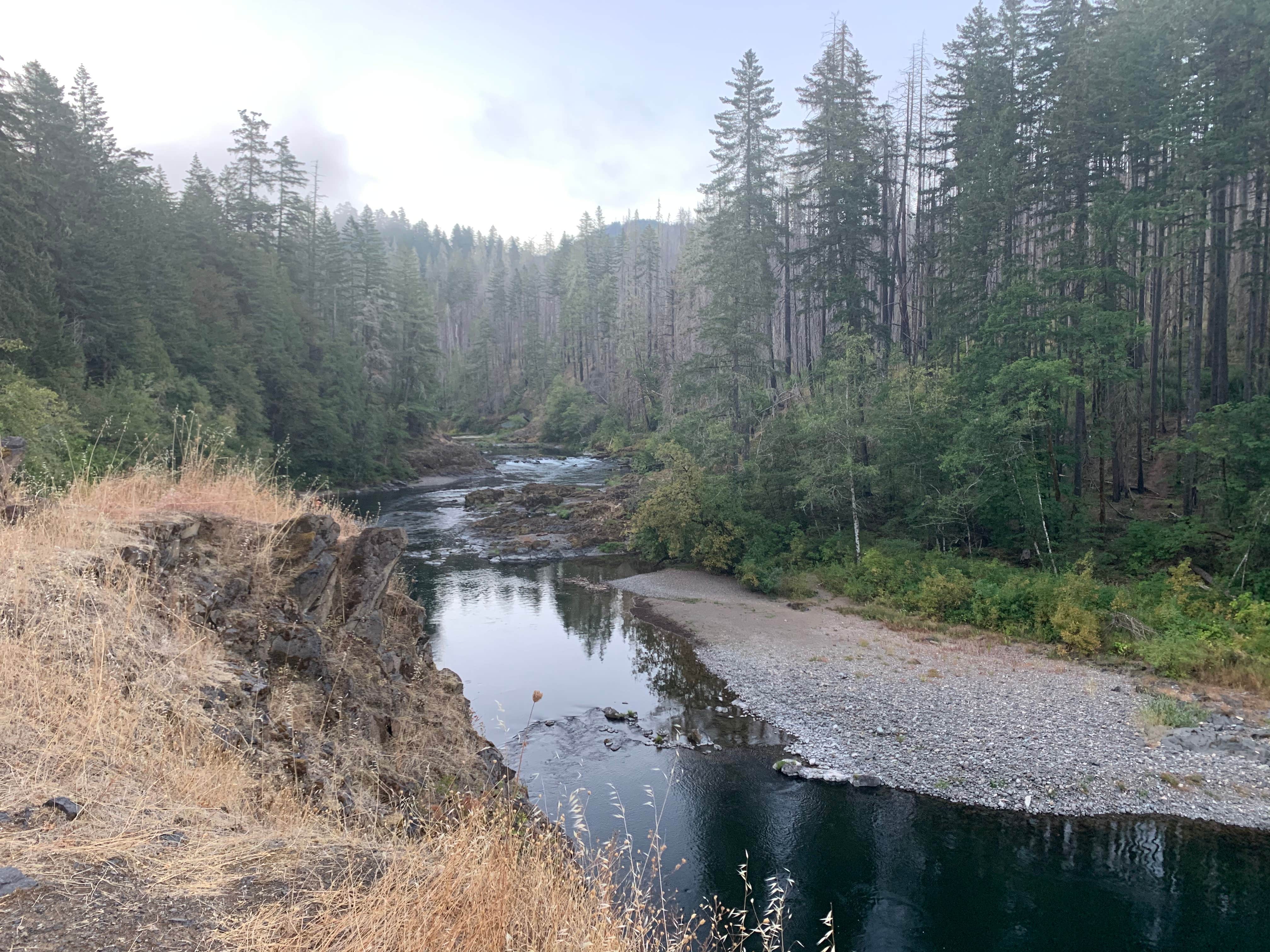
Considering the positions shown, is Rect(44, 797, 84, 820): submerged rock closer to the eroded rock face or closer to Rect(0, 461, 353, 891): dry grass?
Rect(0, 461, 353, 891): dry grass

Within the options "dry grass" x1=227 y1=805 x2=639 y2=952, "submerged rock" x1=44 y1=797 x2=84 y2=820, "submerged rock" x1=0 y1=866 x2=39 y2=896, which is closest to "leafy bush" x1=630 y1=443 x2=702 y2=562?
"dry grass" x1=227 y1=805 x2=639 y2=952

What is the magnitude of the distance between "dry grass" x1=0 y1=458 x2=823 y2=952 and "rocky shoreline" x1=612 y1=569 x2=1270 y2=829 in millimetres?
6760

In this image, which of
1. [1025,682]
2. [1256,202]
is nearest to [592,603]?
[1025,682]

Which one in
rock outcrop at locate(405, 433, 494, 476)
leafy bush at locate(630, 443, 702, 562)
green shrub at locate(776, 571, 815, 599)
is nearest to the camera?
green shrub at locate(776, 571, 815, 599)

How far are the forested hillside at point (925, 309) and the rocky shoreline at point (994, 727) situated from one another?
4833 millimetres

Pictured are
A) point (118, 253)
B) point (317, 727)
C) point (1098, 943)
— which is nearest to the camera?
point (317, 727)

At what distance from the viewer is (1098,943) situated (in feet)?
26.5

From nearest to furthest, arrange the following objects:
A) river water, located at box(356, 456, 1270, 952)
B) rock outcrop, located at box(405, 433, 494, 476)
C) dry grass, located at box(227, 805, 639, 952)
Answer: dry grass, located at box(227, 805, 639, 952), river water, located at box(356, 456, 1270, 952), rock outcrop, located at box(405, 433, 494, 476)

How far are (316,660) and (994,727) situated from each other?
1134cm

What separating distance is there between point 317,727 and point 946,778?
9.40 meters

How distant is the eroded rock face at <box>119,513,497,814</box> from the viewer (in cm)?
630

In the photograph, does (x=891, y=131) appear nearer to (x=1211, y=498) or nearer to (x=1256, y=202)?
(x=1256, y=202)

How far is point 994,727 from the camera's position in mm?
12828

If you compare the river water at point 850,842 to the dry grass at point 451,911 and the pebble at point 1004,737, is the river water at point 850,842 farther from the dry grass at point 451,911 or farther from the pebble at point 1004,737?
the dry grass at point 451,911
